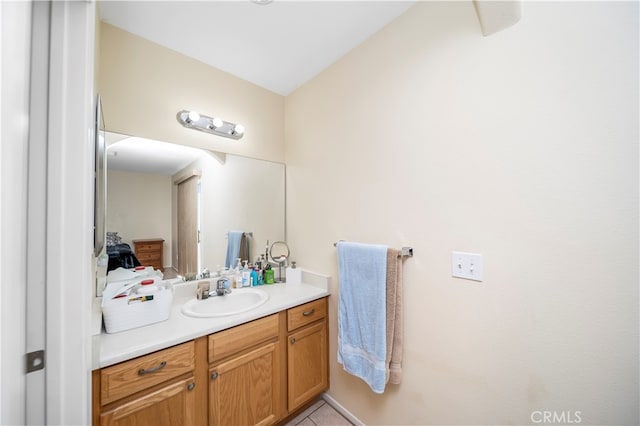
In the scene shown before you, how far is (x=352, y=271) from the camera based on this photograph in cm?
149

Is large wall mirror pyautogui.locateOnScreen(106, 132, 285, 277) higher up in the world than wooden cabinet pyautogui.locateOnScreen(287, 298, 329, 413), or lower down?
higher up

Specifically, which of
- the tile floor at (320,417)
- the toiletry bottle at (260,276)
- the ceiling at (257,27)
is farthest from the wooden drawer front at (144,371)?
the ceiling at (257,27)

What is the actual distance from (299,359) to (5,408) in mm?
1302

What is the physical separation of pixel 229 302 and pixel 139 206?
85 centimetres

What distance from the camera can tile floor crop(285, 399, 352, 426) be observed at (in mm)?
1593

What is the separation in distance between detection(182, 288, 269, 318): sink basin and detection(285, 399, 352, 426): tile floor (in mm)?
828

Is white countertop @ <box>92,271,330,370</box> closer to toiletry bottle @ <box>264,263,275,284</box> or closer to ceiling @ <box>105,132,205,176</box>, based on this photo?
toiletry bottle @ <box>264,263,275,284</box>

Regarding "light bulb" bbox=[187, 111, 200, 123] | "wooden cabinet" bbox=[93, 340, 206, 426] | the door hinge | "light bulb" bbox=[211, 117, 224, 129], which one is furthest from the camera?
"light bulb" bbox=[211, 117, 224, 129]

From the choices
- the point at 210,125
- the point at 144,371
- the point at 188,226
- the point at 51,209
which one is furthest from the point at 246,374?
the point at 210,125

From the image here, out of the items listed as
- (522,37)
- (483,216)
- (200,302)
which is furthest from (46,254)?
(522,37)

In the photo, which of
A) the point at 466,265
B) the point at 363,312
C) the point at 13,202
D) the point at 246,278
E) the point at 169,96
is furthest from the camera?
the point at 246,278

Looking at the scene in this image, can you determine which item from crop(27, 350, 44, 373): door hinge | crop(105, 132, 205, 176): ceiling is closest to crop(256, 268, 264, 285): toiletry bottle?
crop(105, 132, 205, 176): ceiling

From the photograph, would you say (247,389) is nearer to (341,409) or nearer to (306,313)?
(306,313)

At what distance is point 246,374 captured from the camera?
133 cm
